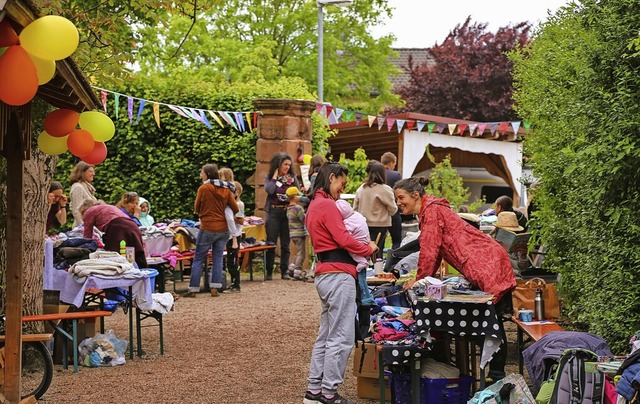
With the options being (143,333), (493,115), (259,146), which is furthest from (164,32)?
(143,333)

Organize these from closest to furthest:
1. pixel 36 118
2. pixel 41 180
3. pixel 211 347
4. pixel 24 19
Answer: pixel 24 19 < pixel 36 118 < pixel 41 180 < pixel 211 347

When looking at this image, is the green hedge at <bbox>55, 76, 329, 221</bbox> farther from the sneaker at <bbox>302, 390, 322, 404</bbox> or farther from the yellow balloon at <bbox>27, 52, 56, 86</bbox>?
the yellow balloon at <bbox>27, 52, 56, 86</bbox>

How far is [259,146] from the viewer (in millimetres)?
19188

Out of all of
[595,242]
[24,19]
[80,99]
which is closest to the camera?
[24,19]

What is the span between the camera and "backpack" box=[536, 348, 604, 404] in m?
6.64

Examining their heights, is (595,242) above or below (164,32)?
below

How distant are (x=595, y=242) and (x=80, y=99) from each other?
12.5 feet

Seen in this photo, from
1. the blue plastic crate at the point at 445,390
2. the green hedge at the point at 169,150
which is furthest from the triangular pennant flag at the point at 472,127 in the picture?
the blue plastic crate at the point at 445,390

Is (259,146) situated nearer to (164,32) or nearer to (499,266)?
(499,266)

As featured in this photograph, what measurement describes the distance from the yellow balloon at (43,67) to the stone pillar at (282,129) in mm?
12886

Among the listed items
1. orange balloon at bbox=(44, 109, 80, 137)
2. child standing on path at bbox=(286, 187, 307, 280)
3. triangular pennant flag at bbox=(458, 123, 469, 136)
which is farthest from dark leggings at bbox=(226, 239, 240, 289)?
triangular pennant flag at bbox=(458, 123, 469, 136)

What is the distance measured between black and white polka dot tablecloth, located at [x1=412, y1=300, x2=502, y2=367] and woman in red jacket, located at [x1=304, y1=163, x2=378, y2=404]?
83 centimetres

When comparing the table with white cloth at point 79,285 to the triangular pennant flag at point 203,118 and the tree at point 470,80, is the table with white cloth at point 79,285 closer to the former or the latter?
the triangular pennant flag at point 203,118

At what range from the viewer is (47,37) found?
5.70 metres
